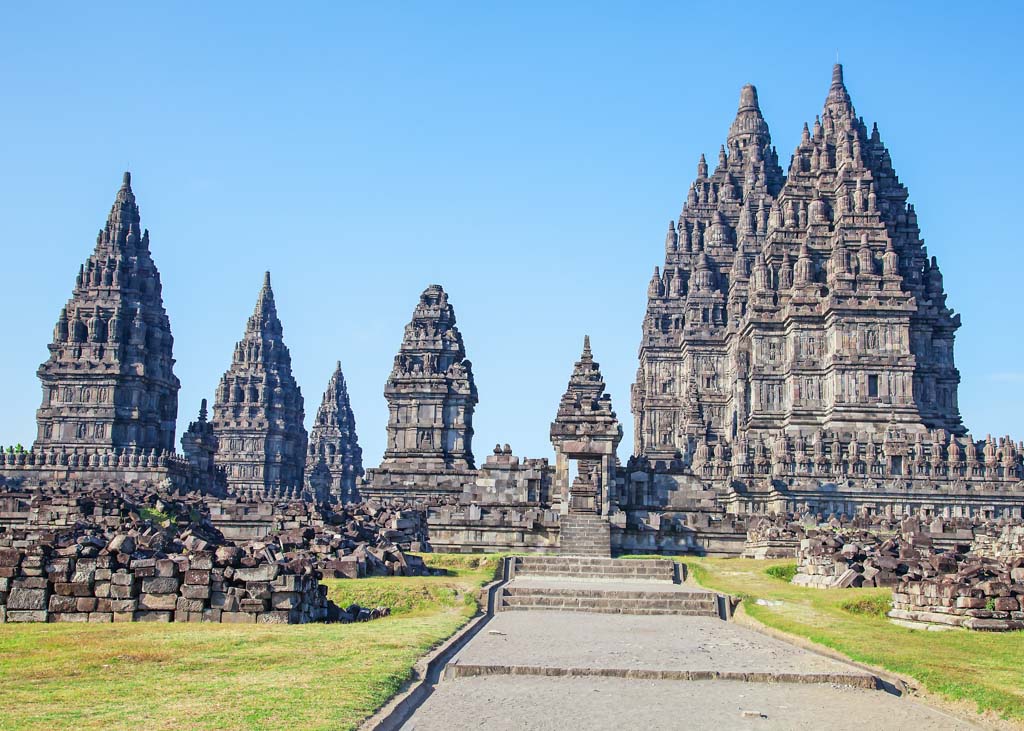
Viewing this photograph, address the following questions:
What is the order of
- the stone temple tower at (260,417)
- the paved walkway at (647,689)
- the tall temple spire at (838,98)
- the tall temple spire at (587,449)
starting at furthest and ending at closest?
1. the stone temple tower at (260,417)
2. the tall temple spire at (838,98)
3. the tall temple spire at (587,449)
4. the paved walkway at (647,689)

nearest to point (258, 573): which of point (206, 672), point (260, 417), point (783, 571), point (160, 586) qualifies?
point (160, 586)

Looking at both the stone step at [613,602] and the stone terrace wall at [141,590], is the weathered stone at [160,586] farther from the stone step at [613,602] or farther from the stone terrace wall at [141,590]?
the stone step at [613,602]

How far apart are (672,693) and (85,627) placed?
10.1m

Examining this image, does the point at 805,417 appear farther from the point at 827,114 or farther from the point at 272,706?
the point at 272,706

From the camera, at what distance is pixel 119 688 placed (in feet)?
39.9

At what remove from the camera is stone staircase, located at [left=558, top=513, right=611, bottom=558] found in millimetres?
36406

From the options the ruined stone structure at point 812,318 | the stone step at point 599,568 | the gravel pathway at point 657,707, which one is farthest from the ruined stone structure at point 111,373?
the gravel pathway at point 657,707

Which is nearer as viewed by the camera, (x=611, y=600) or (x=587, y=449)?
(x=611, y=600)

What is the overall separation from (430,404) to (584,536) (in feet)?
124

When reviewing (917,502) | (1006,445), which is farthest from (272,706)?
(1006,445)

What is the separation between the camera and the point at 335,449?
422ft

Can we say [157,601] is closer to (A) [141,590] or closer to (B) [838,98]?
(A) [141,590]

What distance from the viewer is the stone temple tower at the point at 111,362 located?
283 ft

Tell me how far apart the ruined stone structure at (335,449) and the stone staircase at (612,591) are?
96.1 m
